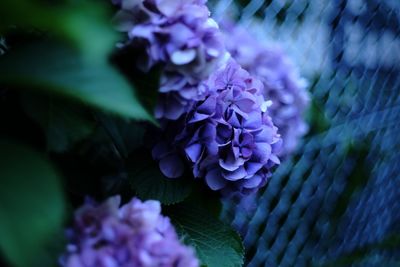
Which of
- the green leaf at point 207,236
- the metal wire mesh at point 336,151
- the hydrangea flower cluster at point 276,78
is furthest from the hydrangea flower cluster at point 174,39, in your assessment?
the metal wire mesh at point 336,151

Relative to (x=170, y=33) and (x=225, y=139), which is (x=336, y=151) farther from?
(x=170, y=33)

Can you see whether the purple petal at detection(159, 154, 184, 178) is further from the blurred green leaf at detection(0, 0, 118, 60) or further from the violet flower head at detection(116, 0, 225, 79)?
the blurred green leaf at detection(0, 0, 118, 60)

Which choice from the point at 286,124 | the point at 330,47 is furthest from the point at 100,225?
the point at 330,47

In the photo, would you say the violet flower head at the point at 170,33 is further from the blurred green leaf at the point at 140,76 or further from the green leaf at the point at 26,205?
the green leaf at the point at 26,205

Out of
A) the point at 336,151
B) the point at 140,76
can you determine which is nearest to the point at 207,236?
the point at 140,76

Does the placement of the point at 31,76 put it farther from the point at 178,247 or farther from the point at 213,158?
the point at 213,158

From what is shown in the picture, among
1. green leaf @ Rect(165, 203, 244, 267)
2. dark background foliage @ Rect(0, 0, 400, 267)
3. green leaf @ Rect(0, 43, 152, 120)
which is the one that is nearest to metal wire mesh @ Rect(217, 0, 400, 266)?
dark background foliage @ Rect(0, 0, 400, 267)
